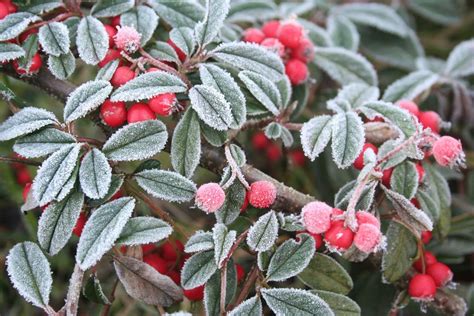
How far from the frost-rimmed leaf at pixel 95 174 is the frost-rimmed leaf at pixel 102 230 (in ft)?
0.15

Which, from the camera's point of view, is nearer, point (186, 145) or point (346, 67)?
point (186, 145)

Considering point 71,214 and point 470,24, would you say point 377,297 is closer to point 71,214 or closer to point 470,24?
point 71,214

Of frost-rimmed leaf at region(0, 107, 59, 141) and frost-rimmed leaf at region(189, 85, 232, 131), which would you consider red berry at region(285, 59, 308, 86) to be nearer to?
frost-rimmed leaf at region(189, 85, 232, 131)

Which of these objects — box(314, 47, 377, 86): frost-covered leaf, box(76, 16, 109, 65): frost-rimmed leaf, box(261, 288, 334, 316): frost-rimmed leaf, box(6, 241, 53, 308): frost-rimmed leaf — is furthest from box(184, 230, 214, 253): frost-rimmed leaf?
box(314, 47, 377, 86): frost-covered leaf

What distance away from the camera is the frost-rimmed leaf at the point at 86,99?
1.05 m

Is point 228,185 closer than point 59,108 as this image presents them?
Yes

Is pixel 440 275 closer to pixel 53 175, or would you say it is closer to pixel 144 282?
pixel 144 282

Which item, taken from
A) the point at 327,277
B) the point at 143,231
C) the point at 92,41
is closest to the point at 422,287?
the point at 327,277

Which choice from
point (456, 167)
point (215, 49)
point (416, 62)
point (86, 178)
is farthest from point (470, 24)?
point (86, 178)

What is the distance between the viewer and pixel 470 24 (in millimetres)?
2189

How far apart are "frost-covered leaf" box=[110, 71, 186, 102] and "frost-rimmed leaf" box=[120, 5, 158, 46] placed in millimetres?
147

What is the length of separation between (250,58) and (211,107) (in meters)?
0.16

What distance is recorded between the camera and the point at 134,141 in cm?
107

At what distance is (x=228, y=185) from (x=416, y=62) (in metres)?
0.88
